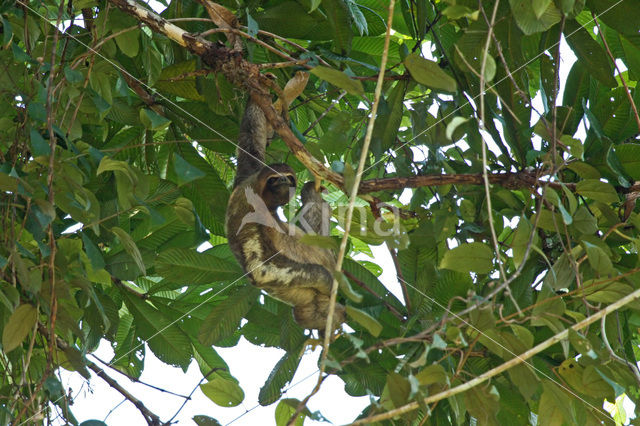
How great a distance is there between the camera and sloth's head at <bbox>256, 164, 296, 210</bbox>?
2777mm

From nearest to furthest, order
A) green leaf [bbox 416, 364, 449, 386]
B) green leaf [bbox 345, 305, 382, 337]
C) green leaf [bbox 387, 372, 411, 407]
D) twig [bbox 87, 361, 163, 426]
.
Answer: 1. green leaf [bbox 345, 305, 382, 337]
2. green leaf [bbox 387, 372, 411, 407]
3. green leaf [bbox 416, 364, 449, 386]
4. twig [bbox 87, 361, 163, 426]

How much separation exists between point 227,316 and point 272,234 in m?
0.41

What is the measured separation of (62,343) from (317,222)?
3.61 feet

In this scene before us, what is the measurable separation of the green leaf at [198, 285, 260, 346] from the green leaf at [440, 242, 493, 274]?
43.6 inches

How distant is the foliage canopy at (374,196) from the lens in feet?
6.58

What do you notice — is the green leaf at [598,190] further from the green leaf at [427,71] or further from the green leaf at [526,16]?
the green leaf at [427,71]

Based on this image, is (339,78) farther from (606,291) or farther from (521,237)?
(606,291)

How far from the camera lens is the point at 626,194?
2.46 m

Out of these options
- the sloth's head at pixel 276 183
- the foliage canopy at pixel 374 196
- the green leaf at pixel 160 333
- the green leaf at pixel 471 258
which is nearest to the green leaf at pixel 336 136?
the foliage canopy at pixel 374 196

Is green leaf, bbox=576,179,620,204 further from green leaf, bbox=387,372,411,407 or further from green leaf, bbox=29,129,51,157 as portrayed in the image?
green leaf, bbox=29,129,51,157

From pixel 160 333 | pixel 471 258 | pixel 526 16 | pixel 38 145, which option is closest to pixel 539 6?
pixel 526 16

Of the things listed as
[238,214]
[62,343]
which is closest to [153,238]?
[238,214]

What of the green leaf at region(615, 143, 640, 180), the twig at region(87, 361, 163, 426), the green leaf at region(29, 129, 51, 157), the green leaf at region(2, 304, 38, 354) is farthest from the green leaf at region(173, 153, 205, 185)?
the green leaf at region(615, 143, 640, 180)

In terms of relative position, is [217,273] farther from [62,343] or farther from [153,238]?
[62,343]
